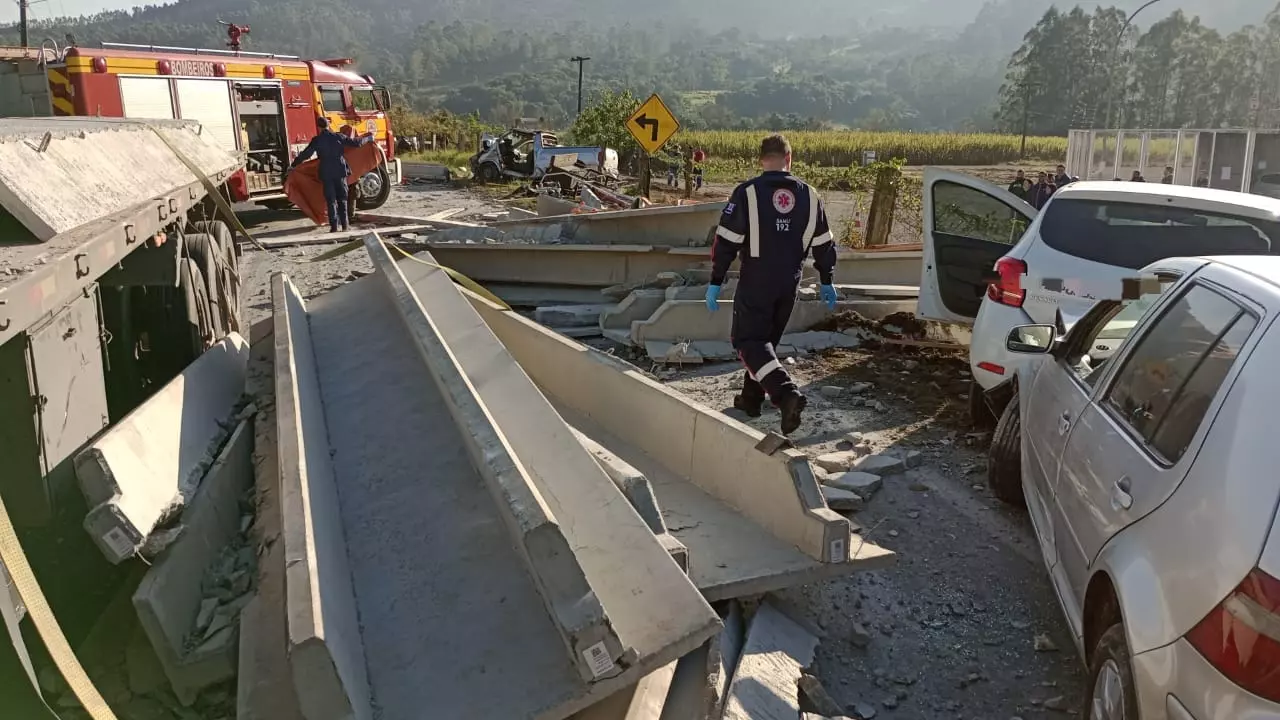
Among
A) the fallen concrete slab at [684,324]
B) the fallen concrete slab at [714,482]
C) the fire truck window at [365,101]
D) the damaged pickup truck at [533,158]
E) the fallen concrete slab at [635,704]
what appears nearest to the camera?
the fallen concrete slab at [635,704]

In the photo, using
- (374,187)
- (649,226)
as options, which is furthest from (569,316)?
(374,187)

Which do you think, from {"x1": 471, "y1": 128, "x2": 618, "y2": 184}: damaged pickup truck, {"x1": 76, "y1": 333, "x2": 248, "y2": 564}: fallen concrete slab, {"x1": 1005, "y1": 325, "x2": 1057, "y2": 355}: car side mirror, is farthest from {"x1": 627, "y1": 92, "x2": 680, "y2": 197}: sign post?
{"x1": 471, "y1": 128, "x2": 618, "y2": 184}: damaged pickup truck

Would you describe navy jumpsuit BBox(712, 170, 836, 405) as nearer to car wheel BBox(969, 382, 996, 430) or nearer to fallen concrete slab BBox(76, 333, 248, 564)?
car wheel BBox(969, 382, 996, 430)

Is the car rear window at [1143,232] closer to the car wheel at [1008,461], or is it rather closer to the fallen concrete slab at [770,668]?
the car wheel at [1008,461]

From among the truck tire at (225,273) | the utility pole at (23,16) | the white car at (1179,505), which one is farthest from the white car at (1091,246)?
the utility pole at (23,16)

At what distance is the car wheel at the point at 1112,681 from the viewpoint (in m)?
2.62

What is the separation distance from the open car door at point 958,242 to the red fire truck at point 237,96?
11.6 m

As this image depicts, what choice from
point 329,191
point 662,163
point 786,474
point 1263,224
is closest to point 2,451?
point 786,474

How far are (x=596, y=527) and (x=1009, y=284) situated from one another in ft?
12.9

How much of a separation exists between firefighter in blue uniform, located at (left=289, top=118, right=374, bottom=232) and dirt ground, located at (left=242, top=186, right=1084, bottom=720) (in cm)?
930

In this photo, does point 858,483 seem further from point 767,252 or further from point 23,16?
point 23,16

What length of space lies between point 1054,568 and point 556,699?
85.1 inches

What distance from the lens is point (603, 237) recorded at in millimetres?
11461

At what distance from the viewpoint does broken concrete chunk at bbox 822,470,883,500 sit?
543cm
